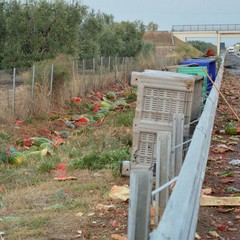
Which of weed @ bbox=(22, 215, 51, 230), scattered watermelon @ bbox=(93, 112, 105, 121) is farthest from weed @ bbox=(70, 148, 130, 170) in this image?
scattered watermelon @ bbox=(93, 112, 105, 121)

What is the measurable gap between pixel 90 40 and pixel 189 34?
275 feet

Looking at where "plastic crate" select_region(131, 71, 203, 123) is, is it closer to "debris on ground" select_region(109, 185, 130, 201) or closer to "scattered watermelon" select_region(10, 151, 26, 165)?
"debris on ground" select_region(109, 185, 130, 201)

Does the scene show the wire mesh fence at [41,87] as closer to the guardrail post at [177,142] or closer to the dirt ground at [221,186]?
the dirt ground at [221,186]

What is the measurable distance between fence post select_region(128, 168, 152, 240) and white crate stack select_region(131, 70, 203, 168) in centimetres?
483

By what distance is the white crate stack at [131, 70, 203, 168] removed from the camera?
307 inches

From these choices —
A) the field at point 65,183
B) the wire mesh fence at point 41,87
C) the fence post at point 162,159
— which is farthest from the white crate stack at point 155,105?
the wire mesh fence at point 41,87

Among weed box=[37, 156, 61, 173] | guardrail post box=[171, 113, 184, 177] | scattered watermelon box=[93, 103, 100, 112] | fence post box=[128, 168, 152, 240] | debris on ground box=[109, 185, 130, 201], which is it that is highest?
fence post box=[128, 168, 152, 240]

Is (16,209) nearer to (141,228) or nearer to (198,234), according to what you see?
(198,234)

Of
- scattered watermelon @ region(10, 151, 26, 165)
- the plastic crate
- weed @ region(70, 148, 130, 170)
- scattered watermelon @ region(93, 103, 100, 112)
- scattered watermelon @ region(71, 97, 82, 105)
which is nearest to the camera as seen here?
the plastic crate

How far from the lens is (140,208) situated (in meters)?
2.92

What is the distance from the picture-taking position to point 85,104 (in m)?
20.0

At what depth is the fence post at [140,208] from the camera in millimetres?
2846

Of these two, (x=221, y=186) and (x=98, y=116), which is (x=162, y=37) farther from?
(x=221, y=186)

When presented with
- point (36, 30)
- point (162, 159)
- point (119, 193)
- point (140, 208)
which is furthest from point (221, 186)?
point (36, 30)
